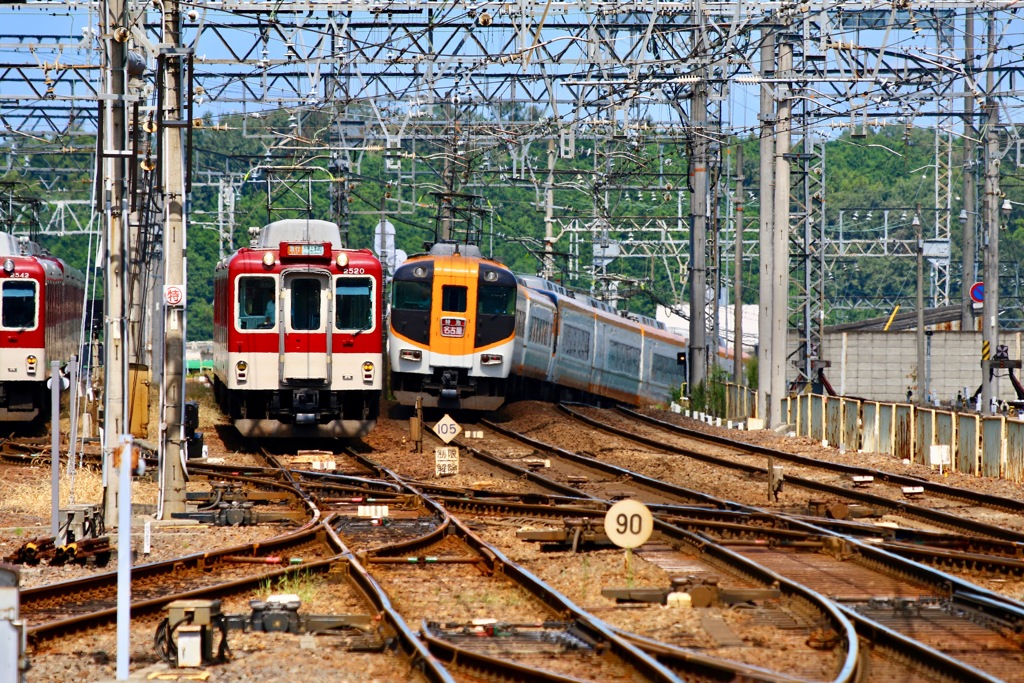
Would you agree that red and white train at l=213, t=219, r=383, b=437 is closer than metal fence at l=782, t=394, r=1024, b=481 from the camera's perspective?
No

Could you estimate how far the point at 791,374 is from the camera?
122ft

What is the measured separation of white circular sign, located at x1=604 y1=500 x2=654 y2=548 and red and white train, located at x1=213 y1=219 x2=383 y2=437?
35.2ft

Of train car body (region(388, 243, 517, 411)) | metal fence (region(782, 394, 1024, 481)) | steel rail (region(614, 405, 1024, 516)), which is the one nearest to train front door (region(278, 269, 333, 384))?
train car body (region(388, 243, 517, 411))

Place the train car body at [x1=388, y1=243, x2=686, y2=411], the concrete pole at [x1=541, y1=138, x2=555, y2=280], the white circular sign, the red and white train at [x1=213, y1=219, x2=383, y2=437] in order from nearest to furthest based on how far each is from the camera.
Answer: the white circular sign
the red and white train at [x1=213, y1=219, x2=383, y2=437]
the train car body at [x1=388, y1=243, x2=686, y2=411]
the concrete pole at [x1=541, y1=138, x2=555, y2=280]

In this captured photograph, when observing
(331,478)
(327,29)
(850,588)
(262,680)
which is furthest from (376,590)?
(327,29)

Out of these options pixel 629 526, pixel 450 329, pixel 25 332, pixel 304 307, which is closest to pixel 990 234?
pixel 450 329

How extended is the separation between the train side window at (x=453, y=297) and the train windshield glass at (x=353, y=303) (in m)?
4.92

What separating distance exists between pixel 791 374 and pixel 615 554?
26.5 m

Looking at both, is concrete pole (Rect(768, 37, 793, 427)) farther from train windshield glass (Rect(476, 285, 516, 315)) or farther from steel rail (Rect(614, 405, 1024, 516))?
train windshield glass (Rect(476, 285, 516, 315))

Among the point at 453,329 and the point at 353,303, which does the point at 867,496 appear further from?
the point at 453,329

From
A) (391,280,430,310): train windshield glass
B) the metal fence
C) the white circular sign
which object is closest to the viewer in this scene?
the white circular sign

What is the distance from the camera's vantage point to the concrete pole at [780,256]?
2483cm

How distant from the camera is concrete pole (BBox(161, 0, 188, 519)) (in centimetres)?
1439

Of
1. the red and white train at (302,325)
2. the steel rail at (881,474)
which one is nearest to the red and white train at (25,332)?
the red and white train at (302,325)
